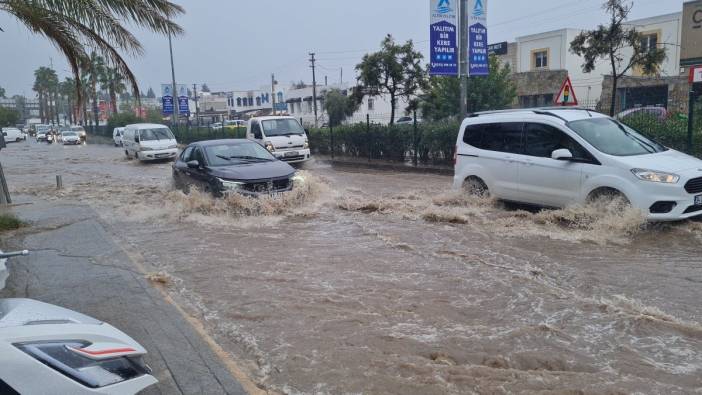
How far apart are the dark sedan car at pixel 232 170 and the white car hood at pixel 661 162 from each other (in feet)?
19.2

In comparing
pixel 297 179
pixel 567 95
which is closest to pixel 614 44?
pixel 567 95

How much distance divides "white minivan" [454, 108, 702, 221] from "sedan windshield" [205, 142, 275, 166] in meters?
4.04

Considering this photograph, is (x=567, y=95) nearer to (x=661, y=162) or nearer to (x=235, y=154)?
(x=661, y=162)

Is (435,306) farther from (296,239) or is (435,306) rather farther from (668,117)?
(668,117)

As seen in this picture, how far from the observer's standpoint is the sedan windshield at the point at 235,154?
11344 mm

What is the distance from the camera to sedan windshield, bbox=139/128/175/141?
2696cm

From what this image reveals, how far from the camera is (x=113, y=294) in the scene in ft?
19.6

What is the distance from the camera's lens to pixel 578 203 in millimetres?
8469

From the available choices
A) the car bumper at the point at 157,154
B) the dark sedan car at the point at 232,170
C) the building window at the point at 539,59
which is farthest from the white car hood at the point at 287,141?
the building window at the point at 539,59

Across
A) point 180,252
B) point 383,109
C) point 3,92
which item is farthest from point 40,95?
point 180,252

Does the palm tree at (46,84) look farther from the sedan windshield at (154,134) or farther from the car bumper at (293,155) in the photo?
the car bumper at (293,155)

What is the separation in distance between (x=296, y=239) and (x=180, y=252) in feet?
5.64

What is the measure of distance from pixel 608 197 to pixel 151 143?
74.2ft

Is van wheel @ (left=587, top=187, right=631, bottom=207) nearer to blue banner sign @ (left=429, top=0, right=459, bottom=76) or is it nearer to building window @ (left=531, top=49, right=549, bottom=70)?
blue banner sign @ (left=429, top=0, right=459, bottom=76)
